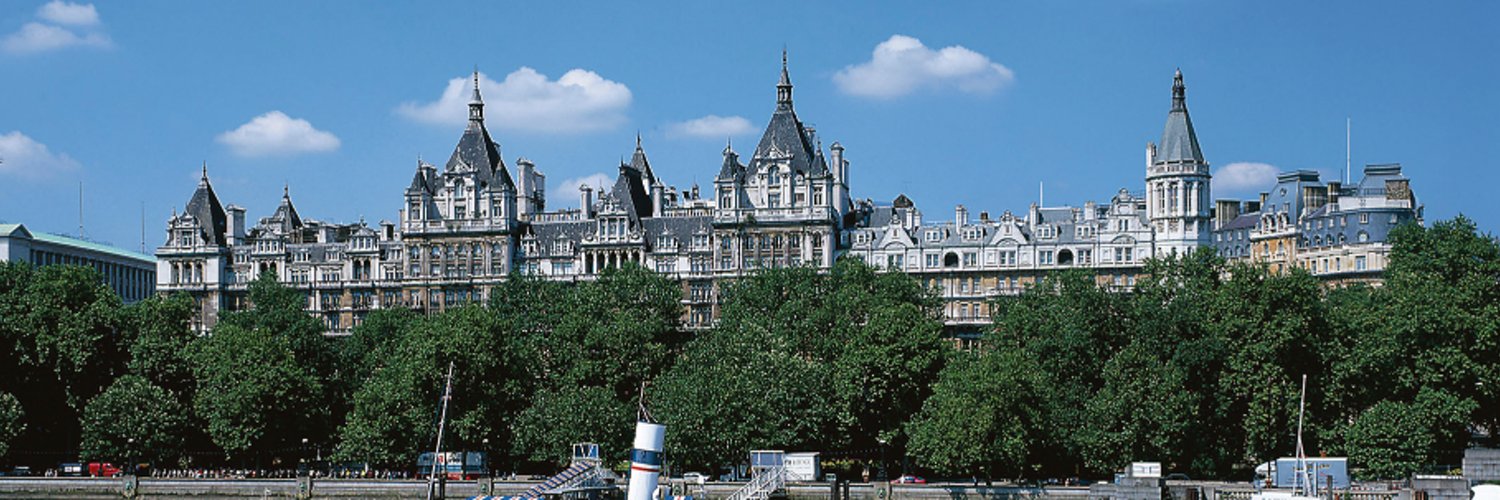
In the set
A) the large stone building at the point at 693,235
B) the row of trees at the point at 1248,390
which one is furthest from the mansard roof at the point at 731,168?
the row of trees at the point at 1248,390

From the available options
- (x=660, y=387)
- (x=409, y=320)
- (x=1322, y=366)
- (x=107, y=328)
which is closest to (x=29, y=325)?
(x=107, y=328)

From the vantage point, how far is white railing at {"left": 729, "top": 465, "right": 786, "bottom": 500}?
86250mm

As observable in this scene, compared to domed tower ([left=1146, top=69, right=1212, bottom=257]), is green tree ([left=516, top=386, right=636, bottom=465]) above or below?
below

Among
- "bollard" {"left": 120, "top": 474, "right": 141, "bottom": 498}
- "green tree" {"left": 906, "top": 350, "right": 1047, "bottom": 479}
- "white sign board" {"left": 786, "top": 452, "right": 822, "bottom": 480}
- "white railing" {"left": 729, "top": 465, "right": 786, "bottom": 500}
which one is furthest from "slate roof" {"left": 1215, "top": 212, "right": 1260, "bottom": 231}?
"bollard" {"left": 120, "top": 474, "right": 141, "bottom": 498}

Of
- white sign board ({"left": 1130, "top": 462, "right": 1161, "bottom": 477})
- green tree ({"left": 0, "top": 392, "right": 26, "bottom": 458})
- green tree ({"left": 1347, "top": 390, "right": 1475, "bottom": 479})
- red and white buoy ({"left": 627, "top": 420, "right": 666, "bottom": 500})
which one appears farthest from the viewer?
green tree ({"left": 0, "top": 392, "right": 26, "bottom": 458})

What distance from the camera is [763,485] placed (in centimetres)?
8725

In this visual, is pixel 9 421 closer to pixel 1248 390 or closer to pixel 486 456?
pixel 486 456

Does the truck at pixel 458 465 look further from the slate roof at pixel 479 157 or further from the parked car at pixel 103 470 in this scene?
the slate roof at pixel 479 157

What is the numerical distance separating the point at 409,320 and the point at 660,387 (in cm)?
2632

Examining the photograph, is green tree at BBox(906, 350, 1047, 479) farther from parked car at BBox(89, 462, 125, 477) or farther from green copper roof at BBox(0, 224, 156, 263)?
green copper roof at BBox(0, 224, 156, 263)

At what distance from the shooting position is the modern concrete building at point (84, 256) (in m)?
168

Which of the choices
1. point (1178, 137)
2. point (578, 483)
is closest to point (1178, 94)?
point (1178, 137)

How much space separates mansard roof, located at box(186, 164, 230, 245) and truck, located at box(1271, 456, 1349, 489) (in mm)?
96891

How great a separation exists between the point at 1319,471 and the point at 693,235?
68.1 m
